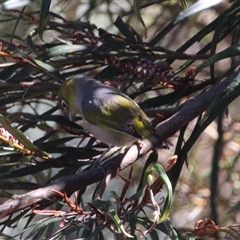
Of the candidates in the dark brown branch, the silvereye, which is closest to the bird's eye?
the silvereye

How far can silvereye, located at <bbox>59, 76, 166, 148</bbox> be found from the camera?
1.37 m

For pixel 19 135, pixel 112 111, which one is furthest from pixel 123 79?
pixel 19 135

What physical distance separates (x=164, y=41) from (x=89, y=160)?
1.01 meters

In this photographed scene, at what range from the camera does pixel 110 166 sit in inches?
39.5

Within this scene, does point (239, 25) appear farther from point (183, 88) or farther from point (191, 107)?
point (191, 107)

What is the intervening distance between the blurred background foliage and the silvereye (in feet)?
0.10

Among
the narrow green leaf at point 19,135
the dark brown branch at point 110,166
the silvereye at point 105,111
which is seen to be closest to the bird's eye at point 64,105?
the silvereye at point 105,111

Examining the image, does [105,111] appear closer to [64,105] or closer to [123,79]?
[64,105]

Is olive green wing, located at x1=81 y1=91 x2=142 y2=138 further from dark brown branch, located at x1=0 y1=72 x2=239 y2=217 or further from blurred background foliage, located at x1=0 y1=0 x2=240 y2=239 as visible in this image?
dark brown branch, located at x1=0 y1=72 x2=239 y2=217

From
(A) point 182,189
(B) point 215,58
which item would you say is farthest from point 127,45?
(A) point 182,189

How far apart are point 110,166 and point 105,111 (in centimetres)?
53

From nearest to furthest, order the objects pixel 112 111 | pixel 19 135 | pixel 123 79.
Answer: pixel 19 135 → pixel 123 79 → pixel 112 111

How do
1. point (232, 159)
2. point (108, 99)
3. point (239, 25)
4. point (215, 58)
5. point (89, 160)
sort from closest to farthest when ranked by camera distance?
point (215, 58) < point (89, 160) < point (239, 25) < point (108, 99) < point (232, 159)

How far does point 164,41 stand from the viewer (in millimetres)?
2041
